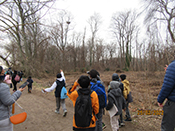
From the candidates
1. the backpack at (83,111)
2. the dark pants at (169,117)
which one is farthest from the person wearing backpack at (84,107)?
the dark pants at (169,117)

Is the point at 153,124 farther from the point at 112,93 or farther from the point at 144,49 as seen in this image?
the point at 144,49

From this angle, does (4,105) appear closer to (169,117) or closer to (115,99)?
(115,99)

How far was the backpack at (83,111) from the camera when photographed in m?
2.23

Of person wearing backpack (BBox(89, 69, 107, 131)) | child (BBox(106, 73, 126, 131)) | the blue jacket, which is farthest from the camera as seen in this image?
child (BBox(106, 73, 126, 131))

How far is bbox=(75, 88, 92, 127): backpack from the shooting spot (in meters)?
2.23

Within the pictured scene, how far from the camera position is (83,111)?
2.21 meters

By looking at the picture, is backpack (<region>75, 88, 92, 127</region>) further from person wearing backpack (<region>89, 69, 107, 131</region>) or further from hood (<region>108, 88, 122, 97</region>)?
hood (<region>108, 88, 122, 97</region>)

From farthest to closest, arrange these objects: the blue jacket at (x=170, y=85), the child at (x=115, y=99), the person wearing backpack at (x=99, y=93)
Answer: the child at (x=115, y=99) < the person wearing backpack at (x=99, y=93) < the blue jacket at (x=170, y=85)

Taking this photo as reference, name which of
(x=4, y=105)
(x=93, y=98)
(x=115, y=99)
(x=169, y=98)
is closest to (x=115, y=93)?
(x=115, y=99)

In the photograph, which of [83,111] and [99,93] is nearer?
[83,111]

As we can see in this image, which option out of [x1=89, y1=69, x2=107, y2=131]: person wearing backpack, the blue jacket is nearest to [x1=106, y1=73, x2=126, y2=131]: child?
[x1=89, y1=69, x2=107, y2=131]: person wearing backpack

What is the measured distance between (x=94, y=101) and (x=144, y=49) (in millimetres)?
4086

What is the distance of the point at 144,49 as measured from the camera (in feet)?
17.1

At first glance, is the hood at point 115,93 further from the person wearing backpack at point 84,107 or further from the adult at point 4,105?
the adult at point 4,105
